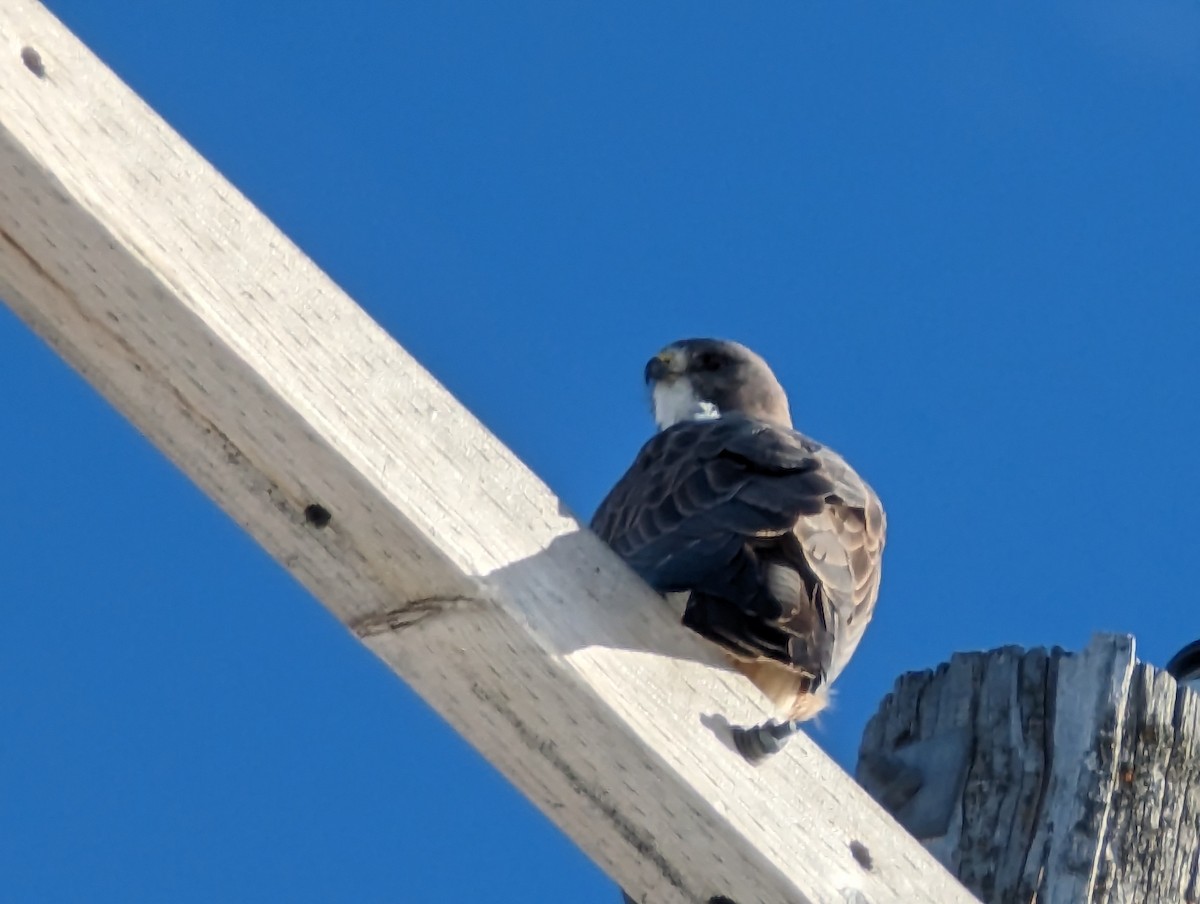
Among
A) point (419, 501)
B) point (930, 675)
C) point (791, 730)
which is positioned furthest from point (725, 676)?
point (930, 675)

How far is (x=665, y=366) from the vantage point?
6.21 m

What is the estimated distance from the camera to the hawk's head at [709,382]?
6.11 metres

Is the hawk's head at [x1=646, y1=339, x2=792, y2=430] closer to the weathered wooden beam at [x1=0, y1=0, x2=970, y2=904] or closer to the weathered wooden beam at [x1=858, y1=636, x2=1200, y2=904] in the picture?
the weathered wooden beam at [x1=858, y1=636, x2=1200, y2=904]

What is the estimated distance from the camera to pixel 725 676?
2.12 metres

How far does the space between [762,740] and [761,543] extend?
1.20m

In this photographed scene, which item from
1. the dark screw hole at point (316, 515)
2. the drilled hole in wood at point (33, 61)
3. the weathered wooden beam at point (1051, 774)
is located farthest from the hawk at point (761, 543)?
the drilled hole in wood at point (33, 61)

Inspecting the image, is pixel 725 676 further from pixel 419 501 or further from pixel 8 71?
pixel 8 71

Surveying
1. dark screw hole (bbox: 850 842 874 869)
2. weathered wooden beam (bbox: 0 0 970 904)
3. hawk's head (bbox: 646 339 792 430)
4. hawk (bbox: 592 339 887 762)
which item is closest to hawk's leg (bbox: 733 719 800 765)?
weathered wooden beam (bbox: 0 0 970 904)

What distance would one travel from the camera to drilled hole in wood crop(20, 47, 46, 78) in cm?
185

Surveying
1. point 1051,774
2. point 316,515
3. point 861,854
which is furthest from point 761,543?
point 316,515

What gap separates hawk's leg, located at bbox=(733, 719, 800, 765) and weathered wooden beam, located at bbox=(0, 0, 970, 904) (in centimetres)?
2

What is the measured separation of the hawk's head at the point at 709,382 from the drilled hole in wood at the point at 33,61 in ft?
14.1

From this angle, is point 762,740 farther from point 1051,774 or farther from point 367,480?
point 1051,774

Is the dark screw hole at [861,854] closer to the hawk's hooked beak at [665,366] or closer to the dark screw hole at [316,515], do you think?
the dark screw hole at [316,515]
